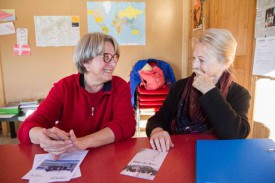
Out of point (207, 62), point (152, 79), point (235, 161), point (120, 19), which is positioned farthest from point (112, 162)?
point (120, 19)

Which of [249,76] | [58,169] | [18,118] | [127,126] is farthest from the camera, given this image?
[18,118]

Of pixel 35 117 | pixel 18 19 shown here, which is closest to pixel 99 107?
pixel 35 117

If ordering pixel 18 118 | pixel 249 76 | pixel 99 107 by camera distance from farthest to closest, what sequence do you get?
1. pixel 18 118
2. pixel 249 76
3. pixel 99 107

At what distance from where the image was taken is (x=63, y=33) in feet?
10.8

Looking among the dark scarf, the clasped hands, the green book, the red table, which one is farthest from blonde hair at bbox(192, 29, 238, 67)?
the green book

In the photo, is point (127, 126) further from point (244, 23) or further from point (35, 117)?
point (244, 23)

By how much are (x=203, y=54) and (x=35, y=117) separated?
1.00m

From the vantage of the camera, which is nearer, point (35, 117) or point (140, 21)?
point (35, 117)

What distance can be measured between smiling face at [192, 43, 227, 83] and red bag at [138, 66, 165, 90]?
4.83ft

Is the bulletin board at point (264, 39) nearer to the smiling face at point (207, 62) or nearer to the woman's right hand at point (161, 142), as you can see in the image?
the smiling face at point (207, 62)

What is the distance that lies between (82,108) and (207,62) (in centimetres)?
77

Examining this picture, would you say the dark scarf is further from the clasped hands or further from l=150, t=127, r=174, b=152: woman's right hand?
the clasped hands

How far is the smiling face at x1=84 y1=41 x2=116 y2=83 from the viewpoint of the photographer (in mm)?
1366

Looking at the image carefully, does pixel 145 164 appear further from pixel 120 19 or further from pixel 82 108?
pixel 120 19
